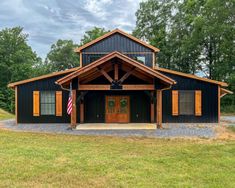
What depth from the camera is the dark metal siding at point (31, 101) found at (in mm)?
17484

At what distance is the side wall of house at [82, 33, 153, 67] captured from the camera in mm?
17781

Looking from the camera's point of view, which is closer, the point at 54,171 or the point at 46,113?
the point at 54,171

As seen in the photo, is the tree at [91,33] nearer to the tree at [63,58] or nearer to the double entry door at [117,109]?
the tree at [63,58]

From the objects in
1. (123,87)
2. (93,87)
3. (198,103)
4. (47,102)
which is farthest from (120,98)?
(198,103)

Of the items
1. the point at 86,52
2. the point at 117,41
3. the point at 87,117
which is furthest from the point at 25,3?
the point at 87,117

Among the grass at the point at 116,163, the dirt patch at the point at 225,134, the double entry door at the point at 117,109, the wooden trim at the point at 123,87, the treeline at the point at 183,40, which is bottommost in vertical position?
the grass at the point at 116,163

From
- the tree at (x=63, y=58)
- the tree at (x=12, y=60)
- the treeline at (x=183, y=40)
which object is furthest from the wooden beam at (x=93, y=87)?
the tree at (x=63, y=58)

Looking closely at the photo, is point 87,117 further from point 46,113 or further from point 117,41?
point 117,41

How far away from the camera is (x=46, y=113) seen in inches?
693

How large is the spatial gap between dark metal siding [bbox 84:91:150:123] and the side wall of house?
212 cm

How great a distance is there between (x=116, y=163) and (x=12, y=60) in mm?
41856

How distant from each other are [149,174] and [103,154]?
7.30ft

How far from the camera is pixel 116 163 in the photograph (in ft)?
23.0

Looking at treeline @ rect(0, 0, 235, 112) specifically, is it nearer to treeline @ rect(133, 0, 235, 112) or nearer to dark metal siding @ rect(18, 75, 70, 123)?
treeline @ rect(133, 0, 235, 112)
